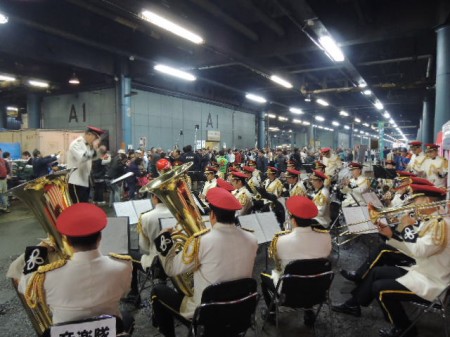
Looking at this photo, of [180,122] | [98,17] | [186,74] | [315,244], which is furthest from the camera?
[180,122]

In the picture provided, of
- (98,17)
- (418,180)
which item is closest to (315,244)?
(418,180)

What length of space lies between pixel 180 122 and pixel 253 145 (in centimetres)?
904

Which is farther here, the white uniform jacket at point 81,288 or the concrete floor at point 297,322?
the concrete floor at point 297,322

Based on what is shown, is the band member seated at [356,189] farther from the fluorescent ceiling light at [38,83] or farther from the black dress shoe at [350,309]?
the fluorescent ceiling light at [38,83]

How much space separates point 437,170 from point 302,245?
6.81 m

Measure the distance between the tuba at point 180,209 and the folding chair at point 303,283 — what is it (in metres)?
0.82

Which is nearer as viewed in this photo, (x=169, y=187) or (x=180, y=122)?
(x=169, y=187)

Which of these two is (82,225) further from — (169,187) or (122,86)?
(122,86)

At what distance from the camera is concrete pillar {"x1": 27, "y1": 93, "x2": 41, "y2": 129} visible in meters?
18.9

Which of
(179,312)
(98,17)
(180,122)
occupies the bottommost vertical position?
(179,312)

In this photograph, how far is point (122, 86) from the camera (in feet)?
49.0

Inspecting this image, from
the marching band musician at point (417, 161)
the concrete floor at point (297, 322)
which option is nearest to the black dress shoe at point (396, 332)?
the concrete floor at point (297, 322)

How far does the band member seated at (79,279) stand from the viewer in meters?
1.91

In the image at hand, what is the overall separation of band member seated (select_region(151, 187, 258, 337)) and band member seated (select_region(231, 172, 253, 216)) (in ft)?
10.4
